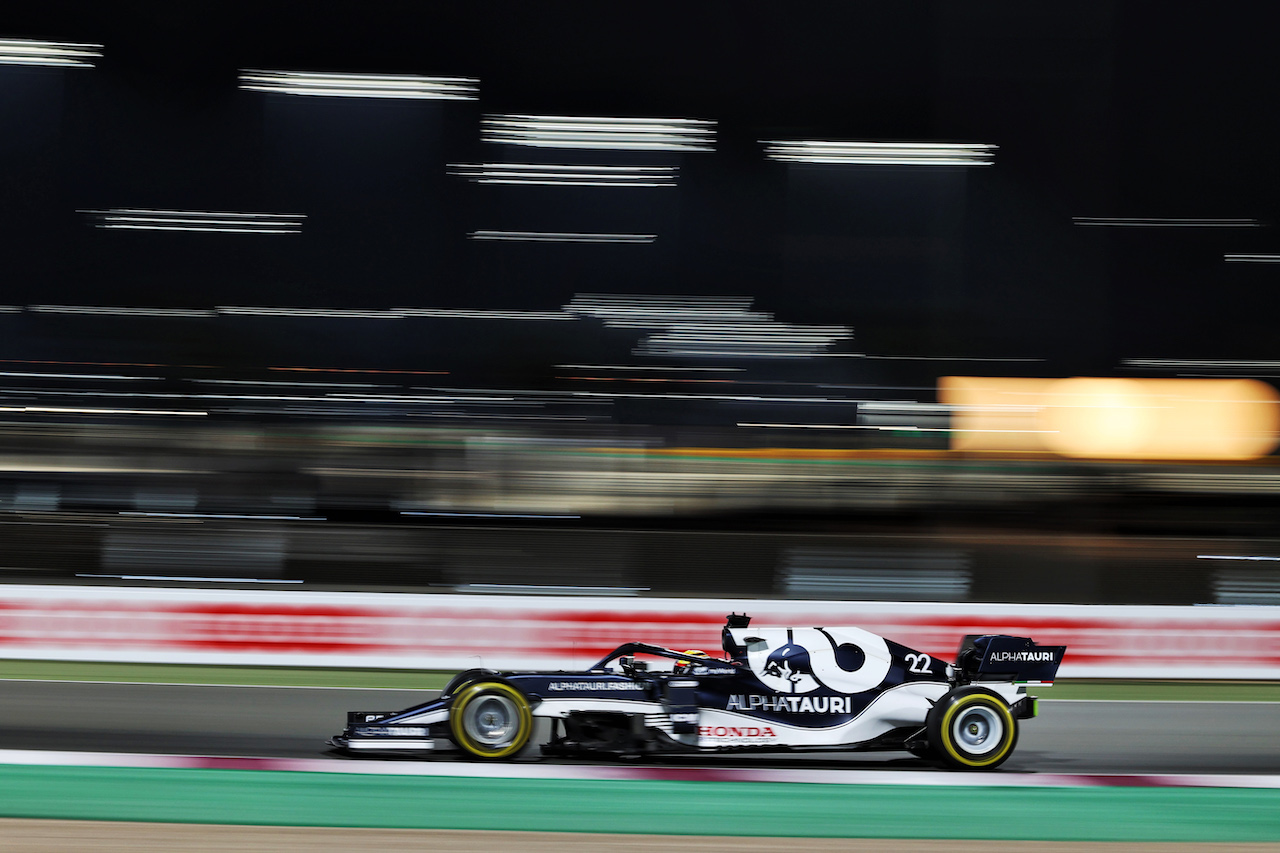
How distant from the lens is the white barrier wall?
793 centimetres

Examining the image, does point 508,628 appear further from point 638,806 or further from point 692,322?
point 692,322

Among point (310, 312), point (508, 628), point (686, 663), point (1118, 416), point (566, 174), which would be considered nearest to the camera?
point (686, 663)

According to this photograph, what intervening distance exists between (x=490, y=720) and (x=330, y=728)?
1.42 metres

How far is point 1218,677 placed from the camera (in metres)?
8.12

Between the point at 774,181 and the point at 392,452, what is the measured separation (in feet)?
17.7

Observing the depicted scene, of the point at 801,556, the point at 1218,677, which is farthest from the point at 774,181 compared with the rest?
the point at 1218,677

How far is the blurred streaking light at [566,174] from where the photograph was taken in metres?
12.7

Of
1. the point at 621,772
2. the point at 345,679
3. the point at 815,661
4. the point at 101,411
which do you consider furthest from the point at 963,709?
the point at 101,411

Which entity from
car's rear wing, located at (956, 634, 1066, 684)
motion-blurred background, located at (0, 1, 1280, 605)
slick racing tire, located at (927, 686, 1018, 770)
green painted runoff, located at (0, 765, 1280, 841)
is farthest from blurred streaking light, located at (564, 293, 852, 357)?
green painted runoff, located at (0, 765, 1280, 841)

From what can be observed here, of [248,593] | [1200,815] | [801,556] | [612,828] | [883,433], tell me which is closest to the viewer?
[612,828]

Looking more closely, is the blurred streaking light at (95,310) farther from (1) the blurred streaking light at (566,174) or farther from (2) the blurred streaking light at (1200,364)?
(2) the blurred streaking light at (1200,364)

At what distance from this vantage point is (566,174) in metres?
12.9

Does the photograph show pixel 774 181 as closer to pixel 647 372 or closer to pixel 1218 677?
pixel 647 372

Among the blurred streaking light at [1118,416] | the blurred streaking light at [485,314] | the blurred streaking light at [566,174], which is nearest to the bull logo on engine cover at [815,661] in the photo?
the blurred streaking light at [485,314]
